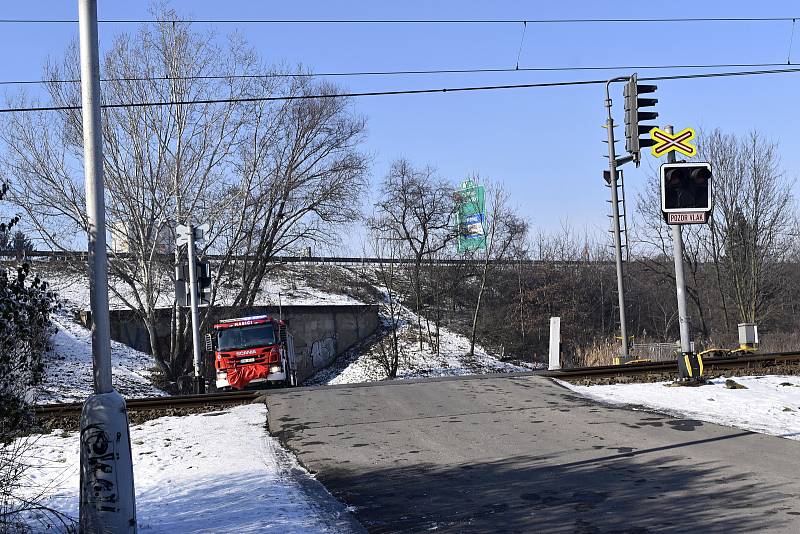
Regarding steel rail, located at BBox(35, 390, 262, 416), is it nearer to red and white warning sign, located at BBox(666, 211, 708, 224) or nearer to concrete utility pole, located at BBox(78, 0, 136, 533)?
red and white warning sign, located at BBox(666, 211, 708, 224)

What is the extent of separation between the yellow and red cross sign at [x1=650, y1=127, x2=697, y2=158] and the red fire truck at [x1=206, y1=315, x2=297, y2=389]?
1621 centimetres

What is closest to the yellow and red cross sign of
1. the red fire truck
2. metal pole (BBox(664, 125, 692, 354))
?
metal pole (BBox(664, 125, 692, 354))

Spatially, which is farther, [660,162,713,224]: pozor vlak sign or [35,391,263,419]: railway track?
[35,391,263,419]: railway track

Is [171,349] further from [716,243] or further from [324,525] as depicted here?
[716,243]

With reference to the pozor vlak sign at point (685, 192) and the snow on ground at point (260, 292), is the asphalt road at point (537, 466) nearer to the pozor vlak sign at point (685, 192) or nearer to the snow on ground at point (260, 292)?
the pozor vlak sign at point (685, 192)

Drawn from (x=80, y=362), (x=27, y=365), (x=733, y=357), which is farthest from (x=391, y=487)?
(x=80, y=362)

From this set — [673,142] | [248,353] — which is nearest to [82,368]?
[248,353]

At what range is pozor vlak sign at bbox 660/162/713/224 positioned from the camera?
13695 millimetres

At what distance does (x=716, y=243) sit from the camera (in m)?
43.4

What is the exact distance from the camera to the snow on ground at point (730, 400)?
37.4 ft

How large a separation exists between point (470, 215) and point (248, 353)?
21.7 meters

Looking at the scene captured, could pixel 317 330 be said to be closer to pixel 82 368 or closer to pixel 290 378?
pixel 290 378

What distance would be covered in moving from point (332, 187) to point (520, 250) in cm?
1572

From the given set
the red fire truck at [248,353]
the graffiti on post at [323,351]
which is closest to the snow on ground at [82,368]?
the red fire truck at [248,353]
